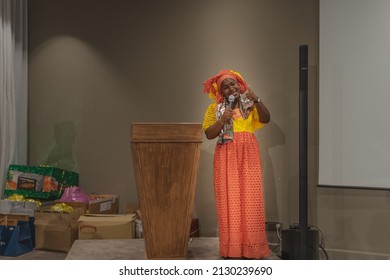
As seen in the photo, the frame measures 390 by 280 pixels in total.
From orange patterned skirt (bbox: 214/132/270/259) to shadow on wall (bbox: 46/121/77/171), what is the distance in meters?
0.79

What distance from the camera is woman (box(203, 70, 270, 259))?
2340mm

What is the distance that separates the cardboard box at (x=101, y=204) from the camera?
254 cm

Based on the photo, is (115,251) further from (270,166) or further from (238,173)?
(270,166)

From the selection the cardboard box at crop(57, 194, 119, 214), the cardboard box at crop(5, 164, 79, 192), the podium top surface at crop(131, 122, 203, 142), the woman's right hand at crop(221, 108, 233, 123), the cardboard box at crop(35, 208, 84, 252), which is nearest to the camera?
the podium top surface at crop(131, 122, 203, 142)

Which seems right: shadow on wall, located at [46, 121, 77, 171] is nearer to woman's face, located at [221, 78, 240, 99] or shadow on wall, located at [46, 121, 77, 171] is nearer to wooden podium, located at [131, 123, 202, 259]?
wooden podium, located at [131, 123, 202, 259]

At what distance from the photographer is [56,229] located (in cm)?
267

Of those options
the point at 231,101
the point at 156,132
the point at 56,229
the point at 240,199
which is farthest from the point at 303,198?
the point at 56,229

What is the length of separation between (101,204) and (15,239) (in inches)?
21.7

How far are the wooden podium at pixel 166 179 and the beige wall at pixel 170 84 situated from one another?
0.46 meters

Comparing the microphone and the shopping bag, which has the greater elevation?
the microphone

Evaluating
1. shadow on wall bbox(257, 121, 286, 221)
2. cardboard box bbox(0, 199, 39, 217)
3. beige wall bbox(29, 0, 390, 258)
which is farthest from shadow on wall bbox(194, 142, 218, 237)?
cardboard box bbox(0, 199, 39, 217)

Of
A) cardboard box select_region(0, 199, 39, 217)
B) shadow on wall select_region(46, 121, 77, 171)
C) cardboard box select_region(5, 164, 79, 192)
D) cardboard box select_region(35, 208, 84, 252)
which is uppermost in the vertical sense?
shadow on wall select_region(46, 121, 77, 171)

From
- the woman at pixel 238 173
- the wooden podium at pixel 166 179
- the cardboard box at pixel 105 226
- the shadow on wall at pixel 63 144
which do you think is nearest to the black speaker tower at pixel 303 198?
the woman at pixel 238 173
